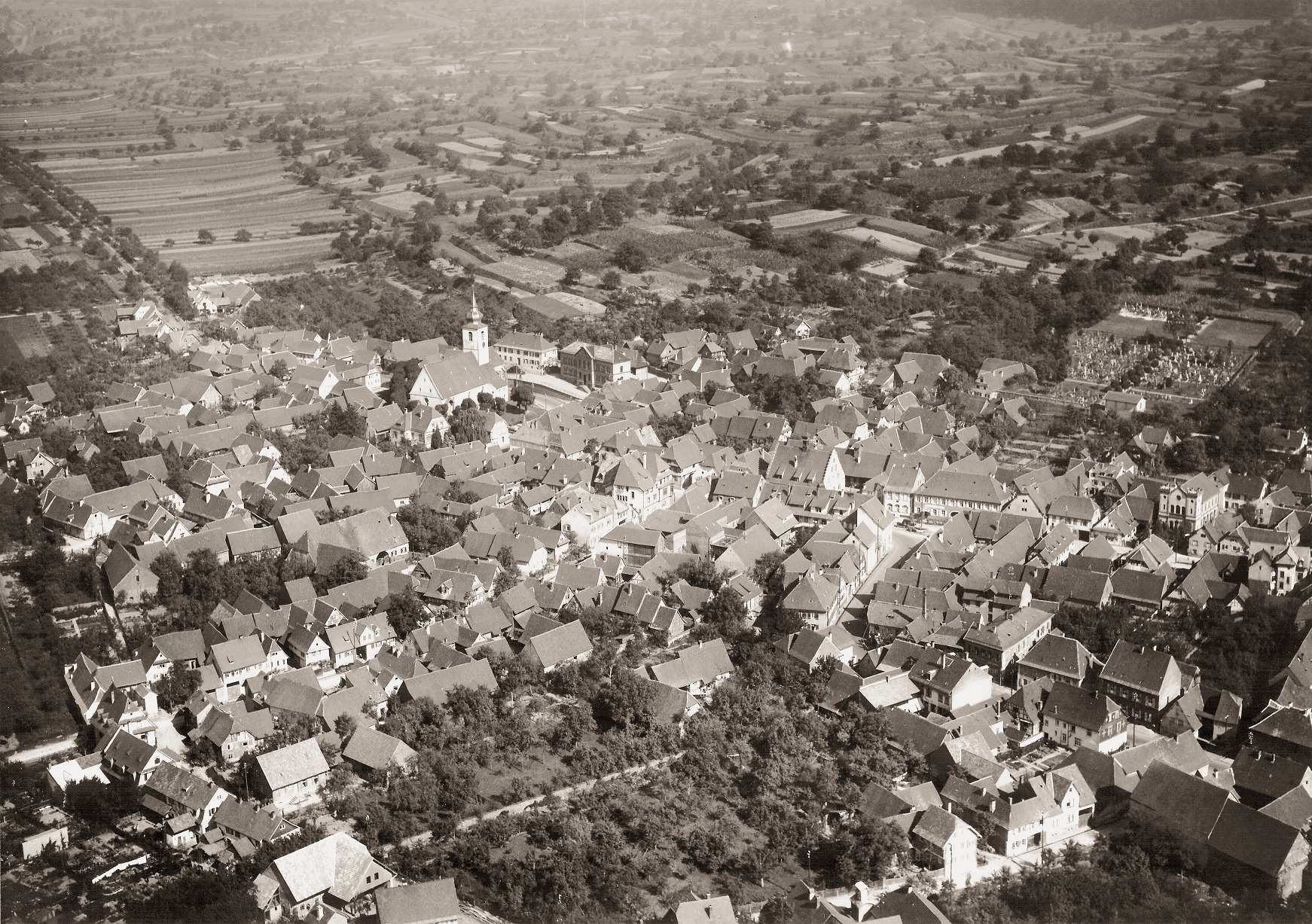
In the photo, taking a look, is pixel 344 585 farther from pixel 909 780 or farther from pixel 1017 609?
pixel 1017 609

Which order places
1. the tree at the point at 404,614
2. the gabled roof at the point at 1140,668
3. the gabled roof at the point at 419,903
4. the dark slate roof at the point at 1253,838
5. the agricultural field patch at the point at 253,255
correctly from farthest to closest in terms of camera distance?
1. the agricultural field patch at the point at 253,255
2. the tree at the point at 404,614
3. the gabled roof at the point at 1140,668
4. the dark slate roof at the point at 1253,838
5. the gabled roof at the point at 419,903

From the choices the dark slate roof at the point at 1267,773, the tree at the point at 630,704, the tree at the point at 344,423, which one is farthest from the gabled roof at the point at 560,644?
the tree at the point at 344,423

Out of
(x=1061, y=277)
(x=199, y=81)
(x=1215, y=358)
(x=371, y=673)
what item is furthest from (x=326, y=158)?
(x=371, y=673)

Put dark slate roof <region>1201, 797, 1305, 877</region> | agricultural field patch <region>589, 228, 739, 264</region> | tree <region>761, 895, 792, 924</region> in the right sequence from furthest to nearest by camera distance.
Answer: agricultural field patch <region>589, 228, 739, 264</region> → dark slate roof <region>1201, 797, 1305, 877</region> → tree <region>761, 895, 792, 924</region>

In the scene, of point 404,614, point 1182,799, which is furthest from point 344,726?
point 1182,799

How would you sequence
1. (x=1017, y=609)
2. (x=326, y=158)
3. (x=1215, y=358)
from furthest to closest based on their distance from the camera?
1. (x=326, y=158)
2. (x=1215, y=358)
3. (x=1017, y=609)

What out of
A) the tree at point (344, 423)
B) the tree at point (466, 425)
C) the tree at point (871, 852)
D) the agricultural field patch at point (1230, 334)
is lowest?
the tree at point (871, 852)

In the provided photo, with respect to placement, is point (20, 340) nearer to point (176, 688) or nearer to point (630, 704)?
point (176, 688)

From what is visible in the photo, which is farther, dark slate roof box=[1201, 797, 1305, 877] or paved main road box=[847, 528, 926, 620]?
paved main road box=[847, 528, 926, 620]

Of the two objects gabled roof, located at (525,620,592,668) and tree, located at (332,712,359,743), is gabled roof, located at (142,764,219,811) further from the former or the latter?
gabled roof, located at (525,620,592,668)

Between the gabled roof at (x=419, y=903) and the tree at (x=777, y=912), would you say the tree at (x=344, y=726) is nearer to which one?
the gabled roof at (x=419, y=903)

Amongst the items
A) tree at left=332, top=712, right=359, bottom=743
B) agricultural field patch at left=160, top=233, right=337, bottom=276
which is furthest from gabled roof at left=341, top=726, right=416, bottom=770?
agricultural field patch at left=160, top=233, right=337, bottom=276
